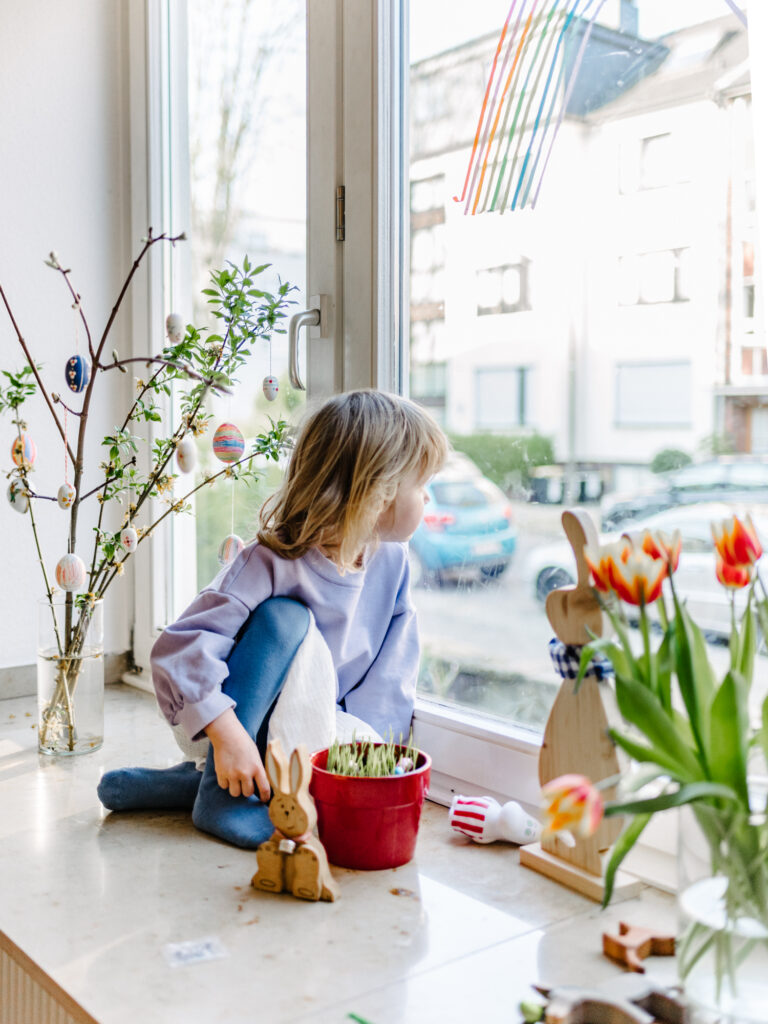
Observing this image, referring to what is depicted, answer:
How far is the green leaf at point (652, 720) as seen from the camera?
71cm

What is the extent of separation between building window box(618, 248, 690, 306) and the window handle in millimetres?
481

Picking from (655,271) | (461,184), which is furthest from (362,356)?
(655,271)

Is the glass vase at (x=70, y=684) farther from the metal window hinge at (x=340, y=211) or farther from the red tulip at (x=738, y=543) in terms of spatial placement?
the red tulip at (x=738, y=543)

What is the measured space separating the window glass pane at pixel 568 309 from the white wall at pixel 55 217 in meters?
0.70

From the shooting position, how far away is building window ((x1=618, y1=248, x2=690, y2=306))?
1062mm

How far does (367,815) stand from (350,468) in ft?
1.27

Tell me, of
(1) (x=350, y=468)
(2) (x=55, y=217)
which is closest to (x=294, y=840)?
(1) (x=350, y=468)

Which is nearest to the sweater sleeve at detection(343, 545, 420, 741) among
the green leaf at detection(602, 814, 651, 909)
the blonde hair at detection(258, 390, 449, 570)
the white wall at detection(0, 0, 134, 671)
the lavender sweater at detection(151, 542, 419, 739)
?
the lavender sweater at detection(151, 542, 419, 739)

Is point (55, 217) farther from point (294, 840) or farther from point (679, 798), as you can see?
point (679, 798)

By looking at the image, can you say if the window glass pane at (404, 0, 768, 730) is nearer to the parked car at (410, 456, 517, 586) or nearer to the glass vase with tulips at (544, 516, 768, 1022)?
the parked car at (410, 456, 517, 586)

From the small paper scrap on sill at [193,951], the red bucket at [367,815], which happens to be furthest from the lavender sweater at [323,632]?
the small paper scrap on sill at [193,951]

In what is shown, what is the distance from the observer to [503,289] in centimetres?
128

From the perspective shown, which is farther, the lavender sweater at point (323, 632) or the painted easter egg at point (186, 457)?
the painted easter egg at point (186, 457)

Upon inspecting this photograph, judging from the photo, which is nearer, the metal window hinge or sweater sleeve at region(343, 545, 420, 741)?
sweater sleeve at region(343, 545, 420, 741)
